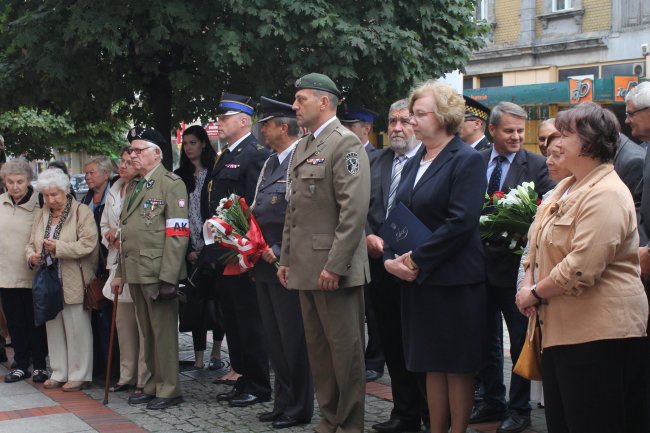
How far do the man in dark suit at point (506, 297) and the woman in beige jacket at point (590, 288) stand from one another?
1.44m

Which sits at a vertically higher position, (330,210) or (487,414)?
(330,210)

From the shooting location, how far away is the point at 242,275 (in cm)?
666

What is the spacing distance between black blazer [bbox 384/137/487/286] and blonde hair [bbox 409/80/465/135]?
0.10 m

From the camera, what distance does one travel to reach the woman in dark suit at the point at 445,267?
482 centimetres

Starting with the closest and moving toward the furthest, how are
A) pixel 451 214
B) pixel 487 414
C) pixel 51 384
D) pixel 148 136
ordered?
1. pixel 451 214
2. pixel 487 414
3. pixel 148 136
4. pixel 51 384

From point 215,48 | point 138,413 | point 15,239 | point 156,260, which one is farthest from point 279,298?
point 15,239

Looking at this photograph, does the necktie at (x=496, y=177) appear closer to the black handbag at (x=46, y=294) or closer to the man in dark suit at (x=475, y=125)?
the man in dark suit at (x=475, y=125)

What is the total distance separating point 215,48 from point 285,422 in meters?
3.47

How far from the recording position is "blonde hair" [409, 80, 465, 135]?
16.3 feet

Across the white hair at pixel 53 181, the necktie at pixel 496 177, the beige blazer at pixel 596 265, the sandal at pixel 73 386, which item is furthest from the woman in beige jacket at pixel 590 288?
the white hair at pixel 53 181

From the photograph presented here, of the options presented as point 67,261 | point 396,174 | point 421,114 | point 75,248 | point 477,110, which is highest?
point 477,110

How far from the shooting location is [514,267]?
533 centimetres

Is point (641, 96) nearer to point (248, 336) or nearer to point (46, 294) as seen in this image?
point (248, 336)

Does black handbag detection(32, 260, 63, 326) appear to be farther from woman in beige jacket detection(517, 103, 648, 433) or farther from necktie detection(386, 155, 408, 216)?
woman in beige jacket detection(517, 103, 648, 433)
